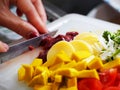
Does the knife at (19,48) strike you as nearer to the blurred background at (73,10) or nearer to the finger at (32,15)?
the finger at (32,15)

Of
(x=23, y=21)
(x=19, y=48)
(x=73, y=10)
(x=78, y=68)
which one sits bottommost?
(x=78, y=68)

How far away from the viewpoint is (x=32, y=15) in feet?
3.82

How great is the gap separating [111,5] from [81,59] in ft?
2.12

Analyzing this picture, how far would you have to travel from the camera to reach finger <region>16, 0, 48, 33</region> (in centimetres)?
115

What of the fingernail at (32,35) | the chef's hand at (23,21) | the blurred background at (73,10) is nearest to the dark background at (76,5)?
the blurred background at (73,10)

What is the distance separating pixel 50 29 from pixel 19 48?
218 millimetres

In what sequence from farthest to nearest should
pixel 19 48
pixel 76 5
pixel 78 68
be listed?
pixel 76 5 → pixel 19 48 → pixel 78 68

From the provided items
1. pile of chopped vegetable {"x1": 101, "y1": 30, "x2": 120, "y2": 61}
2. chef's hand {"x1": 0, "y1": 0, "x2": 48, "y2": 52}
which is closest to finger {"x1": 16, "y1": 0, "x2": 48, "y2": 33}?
chef's hand {"x1": 0, "y1": 0, "x2": 48, "y2": 52}

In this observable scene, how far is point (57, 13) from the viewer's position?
1604 millimetres

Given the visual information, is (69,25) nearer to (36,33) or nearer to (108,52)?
(36,33)

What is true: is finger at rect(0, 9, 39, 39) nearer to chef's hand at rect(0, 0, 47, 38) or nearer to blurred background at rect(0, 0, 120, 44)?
chef's hand at rect(0, 0, 47, 38)

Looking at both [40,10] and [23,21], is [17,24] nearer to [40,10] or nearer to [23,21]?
[23,21]

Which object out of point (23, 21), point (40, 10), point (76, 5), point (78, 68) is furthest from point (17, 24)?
point (76, 5)

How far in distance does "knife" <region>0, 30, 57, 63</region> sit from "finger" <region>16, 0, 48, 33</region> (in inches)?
1.4
